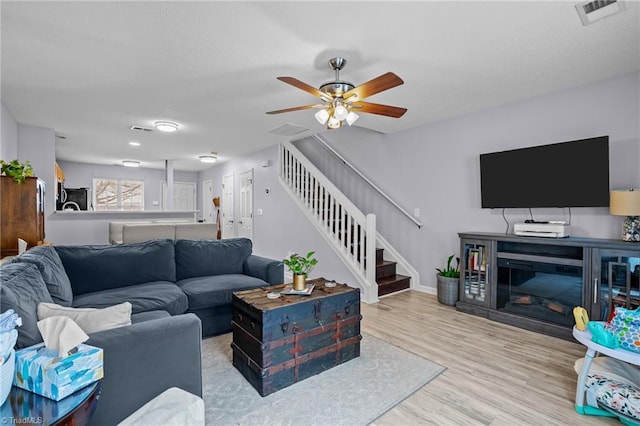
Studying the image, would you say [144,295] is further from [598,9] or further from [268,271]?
[598,9]

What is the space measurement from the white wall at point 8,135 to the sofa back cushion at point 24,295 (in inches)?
120

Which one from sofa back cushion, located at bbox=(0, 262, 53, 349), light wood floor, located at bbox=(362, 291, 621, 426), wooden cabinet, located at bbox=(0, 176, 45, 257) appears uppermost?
wooden cabinet, located at bbox=(0, 176, 45, 257)

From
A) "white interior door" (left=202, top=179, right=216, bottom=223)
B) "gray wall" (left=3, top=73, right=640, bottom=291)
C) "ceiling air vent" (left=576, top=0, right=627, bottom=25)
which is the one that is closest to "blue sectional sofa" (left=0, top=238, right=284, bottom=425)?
"gray wall" (left=3, top=73, right=640, bottom=291)

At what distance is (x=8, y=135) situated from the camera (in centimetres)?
402

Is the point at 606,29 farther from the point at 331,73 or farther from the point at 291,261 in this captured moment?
the point at 291,261

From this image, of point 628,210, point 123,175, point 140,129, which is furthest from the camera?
point 123,175

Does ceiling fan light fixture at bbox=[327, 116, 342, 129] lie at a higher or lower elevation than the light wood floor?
higher

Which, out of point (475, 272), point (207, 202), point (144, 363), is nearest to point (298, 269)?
point (144, 363)

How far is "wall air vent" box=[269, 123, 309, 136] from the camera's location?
4.88 m

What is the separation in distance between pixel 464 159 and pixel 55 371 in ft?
14.3

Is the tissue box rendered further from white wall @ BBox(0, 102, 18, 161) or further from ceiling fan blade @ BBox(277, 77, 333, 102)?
white wall @ BBox(0, 102, 18, 161)

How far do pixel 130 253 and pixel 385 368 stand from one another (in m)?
2.55

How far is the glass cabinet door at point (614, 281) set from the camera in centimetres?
253

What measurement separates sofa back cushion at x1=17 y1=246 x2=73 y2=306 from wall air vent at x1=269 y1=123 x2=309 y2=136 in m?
3.38
